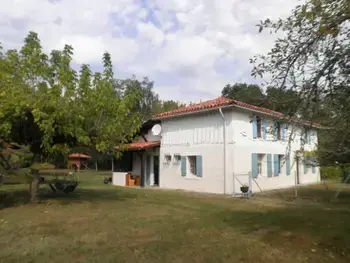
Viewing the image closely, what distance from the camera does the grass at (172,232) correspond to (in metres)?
5.91

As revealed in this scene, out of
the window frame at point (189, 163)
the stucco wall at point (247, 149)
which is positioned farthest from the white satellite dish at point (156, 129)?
the stucco wall at point (247, 149)

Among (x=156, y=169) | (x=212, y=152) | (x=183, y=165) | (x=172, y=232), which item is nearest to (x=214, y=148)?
(x=212, y=152)

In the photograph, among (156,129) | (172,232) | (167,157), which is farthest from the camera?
(156,129)

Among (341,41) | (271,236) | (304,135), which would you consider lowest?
(271,236)

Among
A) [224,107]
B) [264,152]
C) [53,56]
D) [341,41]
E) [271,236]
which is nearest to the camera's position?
[341,41]

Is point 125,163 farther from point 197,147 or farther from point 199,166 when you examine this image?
point 199,166

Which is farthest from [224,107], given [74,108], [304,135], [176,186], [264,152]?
[304,135]

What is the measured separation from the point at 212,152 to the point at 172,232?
10144mm

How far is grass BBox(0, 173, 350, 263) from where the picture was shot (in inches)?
233

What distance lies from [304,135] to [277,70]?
1.22 metres

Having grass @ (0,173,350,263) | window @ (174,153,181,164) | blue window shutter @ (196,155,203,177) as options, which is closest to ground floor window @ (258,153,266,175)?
blue window shutter @ (196,155,203,177)

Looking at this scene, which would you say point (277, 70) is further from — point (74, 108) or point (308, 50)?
point (74, 108)

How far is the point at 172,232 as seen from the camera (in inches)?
303

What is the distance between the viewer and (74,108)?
10539 millimetres
